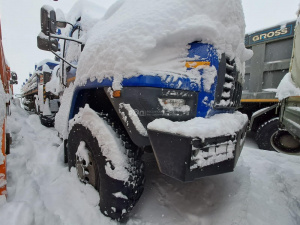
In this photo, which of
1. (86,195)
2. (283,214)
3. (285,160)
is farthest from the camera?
(285,160)

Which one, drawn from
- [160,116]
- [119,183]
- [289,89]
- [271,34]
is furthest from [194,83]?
[271,34]

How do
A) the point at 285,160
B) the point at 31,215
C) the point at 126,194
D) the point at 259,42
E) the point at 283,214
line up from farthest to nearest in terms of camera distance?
the point at 259,42 < the point at 285,160 < the point at 283,214 < the point at 126,194 < the point at 31,215

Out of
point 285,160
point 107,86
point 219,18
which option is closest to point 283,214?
point 285,160

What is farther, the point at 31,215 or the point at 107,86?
the point at 107,86

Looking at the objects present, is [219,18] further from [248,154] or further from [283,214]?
[248,154]

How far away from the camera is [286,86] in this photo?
10.1 ft

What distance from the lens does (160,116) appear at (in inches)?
53.2

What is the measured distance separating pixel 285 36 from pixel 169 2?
4274 mm

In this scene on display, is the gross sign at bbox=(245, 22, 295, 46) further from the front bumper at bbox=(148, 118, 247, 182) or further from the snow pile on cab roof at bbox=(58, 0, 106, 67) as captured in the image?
the front bumper at bbox=(148, 118, 247, 182)

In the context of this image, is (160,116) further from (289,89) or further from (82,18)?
(289,89)

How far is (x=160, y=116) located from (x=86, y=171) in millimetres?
1037

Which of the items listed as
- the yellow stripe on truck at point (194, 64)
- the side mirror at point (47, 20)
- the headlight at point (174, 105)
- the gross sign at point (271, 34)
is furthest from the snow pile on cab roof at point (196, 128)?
the gross sign at point (271, 34)

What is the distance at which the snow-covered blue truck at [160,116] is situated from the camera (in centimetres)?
121

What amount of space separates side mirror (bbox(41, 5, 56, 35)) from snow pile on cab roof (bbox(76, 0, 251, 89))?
745 millimetres
